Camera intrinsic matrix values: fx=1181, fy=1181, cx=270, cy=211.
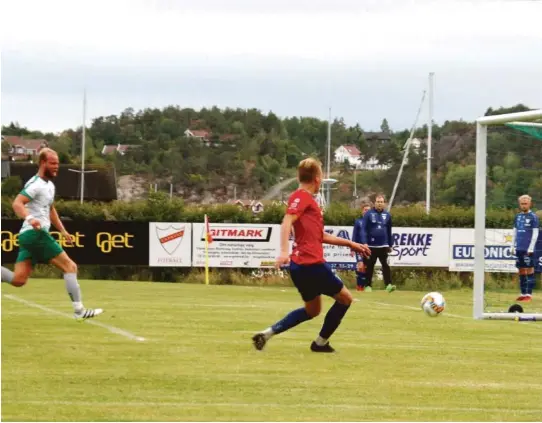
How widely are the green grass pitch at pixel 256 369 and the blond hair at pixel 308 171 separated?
1847 mm

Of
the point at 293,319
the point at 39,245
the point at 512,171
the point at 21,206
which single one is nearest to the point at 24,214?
the point at 21,206

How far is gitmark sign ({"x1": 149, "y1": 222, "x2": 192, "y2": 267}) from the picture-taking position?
33.9 meters

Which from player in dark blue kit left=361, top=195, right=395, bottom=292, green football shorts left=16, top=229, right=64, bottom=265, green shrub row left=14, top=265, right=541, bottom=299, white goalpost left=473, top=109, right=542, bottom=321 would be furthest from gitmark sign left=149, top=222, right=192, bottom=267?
green football shorts left=16, top=229, right=64, bottom=265

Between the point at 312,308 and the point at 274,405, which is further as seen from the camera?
the point at 312,308

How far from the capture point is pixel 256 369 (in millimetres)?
11242

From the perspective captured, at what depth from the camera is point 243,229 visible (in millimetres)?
34125

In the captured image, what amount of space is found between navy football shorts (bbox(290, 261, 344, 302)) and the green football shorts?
361 cm

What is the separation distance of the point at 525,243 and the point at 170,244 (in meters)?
13.1

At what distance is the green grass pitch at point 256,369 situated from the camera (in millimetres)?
9086

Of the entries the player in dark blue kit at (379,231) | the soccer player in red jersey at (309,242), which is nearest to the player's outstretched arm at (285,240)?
the soccer player in red jersey at (309,242)

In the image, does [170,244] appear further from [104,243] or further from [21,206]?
[21,206]

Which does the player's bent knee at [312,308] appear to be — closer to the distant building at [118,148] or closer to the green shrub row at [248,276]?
the green shrub row at [248,276]

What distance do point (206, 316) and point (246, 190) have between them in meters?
72.3

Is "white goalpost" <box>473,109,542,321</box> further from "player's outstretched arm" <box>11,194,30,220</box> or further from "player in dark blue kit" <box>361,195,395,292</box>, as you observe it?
"player in dark blue kit" <box>361,195,395,292</box>
